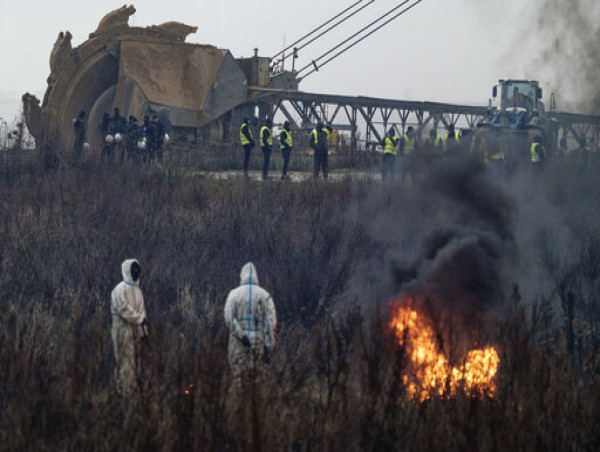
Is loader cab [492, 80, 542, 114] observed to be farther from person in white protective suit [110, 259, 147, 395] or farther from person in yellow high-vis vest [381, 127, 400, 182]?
person in white protective suit [110, 259, 147, 395]

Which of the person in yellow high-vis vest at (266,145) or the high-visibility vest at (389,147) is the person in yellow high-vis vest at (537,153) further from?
the person in yellow high-vis vest at (266,145)

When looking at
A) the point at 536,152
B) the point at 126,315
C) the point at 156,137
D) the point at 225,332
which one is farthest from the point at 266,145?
the point at 225,332

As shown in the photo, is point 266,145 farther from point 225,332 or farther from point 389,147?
point 225,332

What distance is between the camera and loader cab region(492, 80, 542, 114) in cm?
2325

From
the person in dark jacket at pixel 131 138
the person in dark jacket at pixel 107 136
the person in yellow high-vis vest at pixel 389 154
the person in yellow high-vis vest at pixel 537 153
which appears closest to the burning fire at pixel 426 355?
the person in yellow high-vis vest at pixel 537 153

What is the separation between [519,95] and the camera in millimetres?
23281

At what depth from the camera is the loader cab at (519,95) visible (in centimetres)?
2325

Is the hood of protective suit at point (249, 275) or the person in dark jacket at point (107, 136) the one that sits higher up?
the person in dark jacket at point (107, 136)

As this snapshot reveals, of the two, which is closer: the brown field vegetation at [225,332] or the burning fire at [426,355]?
the brown field vegetation at [225,332]

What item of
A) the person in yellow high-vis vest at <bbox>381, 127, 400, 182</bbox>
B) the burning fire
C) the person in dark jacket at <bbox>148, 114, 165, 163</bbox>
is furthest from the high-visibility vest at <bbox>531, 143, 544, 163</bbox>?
the burning fire

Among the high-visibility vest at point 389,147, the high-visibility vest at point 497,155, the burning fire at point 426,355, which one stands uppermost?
the high-visibility vest at point 389,147

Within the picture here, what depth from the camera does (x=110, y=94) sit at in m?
25.7

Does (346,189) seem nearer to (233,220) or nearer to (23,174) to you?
(233,220)

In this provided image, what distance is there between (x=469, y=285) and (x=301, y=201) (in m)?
5.75
